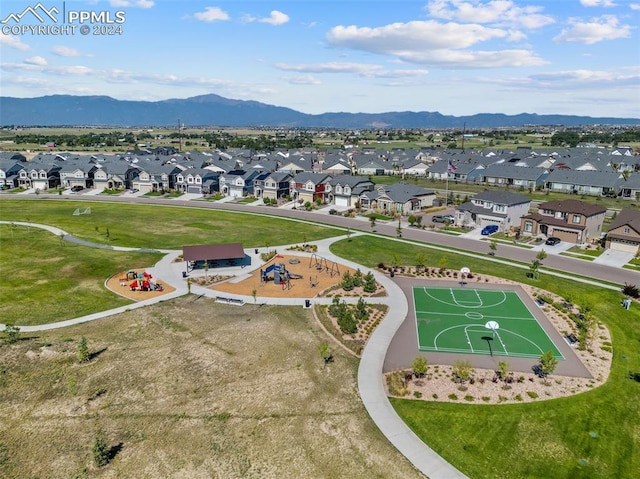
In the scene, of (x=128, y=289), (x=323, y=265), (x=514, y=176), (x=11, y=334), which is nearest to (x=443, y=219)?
(x=323, y=265)

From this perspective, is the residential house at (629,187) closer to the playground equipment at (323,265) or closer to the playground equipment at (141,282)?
the playground equipment at (323,265)

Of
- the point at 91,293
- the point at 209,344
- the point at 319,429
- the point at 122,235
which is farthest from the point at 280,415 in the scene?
the point at 122,235

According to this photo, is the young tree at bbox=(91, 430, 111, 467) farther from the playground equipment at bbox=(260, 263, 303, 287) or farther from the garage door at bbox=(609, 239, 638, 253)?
the garage door at bbox=(609, 239, 638, 253)

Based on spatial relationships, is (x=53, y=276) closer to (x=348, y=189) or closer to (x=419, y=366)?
(x=419, y=366)

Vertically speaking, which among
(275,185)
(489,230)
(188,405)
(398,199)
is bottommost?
(188,405)

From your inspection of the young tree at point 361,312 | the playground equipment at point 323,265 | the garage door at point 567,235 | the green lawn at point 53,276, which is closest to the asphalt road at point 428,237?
the garage door at point 567,235

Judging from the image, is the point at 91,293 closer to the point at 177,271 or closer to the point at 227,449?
the point at 177,271
